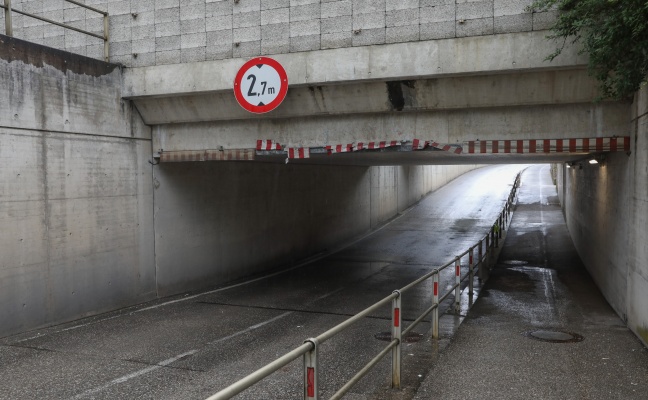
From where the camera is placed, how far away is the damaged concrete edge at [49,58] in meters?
10.1

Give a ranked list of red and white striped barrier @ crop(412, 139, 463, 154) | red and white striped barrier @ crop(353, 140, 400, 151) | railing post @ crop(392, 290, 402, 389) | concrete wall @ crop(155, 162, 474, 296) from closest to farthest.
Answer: railing post @ crop(392, 290, 402, 389) → red and white striped barrier @ crop(412, 139, 463, 154) → red and white striped barrier @ crop(353, 140, 400, 151) → concrete wall @ crop(155, 162, 474, 296)

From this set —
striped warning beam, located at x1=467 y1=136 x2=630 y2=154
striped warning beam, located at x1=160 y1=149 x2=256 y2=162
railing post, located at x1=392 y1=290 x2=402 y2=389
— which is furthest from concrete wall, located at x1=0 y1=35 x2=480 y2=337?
striped warning beam, located at x1=467 y1=136 x2=630 y2=154

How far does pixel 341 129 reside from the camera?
39.9 ft

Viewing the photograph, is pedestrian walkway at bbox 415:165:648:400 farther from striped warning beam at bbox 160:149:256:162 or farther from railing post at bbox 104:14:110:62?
railing post at bbox 104:14:110:62

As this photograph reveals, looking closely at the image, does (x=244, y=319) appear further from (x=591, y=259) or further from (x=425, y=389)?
(x=591, y=259)

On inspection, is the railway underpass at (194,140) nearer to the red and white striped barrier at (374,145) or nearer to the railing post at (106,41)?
the red and white striped barrier at (374,145)

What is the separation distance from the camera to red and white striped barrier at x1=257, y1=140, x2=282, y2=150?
41.3 feet

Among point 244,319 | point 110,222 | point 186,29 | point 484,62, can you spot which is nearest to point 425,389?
point 244,319

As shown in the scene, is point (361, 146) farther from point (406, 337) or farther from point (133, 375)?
point (133, 375)

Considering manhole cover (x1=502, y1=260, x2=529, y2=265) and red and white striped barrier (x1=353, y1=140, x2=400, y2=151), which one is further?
manhole cover (x1=502, y1=260, x2=529, y2=265)

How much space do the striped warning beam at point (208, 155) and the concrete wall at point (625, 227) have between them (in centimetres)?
793

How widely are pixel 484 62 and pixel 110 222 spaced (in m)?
8.66

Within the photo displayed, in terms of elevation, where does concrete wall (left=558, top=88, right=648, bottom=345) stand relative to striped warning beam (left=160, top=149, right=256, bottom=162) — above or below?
below

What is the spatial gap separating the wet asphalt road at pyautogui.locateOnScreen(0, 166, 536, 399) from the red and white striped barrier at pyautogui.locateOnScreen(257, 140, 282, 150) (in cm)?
362
